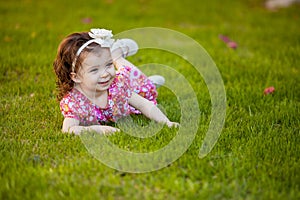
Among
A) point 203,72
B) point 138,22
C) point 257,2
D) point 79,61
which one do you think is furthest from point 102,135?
point 257,2

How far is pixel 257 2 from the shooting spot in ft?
27.8

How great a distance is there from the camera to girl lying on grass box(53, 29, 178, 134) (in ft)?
10.0

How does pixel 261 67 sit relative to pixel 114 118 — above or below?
above

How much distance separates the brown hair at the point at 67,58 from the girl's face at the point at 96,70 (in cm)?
6

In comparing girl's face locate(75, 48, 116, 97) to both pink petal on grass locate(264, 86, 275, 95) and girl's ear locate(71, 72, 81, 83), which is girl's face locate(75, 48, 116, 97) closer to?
girl's ear locate(71, 72, 81, 83)

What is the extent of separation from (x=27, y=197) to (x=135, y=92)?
147cm

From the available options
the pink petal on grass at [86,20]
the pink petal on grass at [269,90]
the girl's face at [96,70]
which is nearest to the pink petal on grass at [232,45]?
the pink petal on grass at [269,90]

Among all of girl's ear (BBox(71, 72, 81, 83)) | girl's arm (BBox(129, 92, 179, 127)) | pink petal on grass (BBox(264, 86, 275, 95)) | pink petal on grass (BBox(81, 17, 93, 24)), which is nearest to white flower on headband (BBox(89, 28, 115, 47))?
girl's ear (BBox(71, 72, 81, 83))

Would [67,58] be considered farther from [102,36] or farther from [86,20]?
[86,20]

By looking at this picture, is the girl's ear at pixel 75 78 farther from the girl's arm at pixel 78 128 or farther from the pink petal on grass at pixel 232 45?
the pink petal on grass at pixel 232 45

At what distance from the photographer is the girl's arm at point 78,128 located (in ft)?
10.1

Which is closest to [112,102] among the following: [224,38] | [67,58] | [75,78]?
[75,78]

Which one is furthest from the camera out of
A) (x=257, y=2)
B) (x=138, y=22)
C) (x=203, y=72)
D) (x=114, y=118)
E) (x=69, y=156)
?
(x=257, y=2)

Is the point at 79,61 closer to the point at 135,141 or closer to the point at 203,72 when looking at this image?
the point at 135,141
